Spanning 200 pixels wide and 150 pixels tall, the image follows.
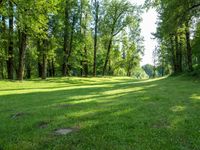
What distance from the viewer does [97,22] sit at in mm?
54531

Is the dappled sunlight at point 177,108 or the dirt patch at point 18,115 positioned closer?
the dirt patch at point 18,115

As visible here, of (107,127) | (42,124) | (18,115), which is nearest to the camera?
(107,127)

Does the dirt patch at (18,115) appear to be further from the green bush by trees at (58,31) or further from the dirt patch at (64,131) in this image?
the green bush by trees at (58,31)

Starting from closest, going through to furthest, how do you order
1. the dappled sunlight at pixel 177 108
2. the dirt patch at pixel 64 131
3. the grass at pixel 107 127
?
the grass at pixel 107 127, the dirt patch at pixel 64 131, the dappled sunlight at pixel 177 108

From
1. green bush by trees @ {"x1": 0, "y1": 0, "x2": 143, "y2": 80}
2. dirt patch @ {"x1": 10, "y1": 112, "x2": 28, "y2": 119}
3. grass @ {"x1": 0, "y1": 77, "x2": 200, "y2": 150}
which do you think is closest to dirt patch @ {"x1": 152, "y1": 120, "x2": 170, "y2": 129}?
grass @ {"x1": 0, "y1": 77, "x2": 200, "y2": 150}

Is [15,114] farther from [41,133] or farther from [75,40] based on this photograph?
[75,40]

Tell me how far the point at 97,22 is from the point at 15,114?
44508mm

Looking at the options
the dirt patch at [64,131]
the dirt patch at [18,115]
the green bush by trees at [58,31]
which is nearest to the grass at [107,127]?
the dirt patch at [18,115]

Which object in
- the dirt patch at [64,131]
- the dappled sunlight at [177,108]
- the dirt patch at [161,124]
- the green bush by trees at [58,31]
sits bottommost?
the dirt patch at [64,131]

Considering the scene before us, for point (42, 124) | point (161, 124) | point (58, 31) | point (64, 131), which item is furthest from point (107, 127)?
point (58, 31)

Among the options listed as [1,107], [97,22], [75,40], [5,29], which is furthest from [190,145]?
[97,22]

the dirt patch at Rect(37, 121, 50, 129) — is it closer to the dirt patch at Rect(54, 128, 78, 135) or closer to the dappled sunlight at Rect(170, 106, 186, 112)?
the dirt patch at Rect(54, 128, 78, 135)

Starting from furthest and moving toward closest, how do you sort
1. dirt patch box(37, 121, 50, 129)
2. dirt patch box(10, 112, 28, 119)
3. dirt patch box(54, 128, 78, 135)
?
dirt patch box(10, 112, 28, 119)
dirt patch box(37, 121, 50, 129)
dirt patch box(54, 128, 78, 135)

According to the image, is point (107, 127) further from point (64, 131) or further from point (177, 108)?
point (177, 108)
